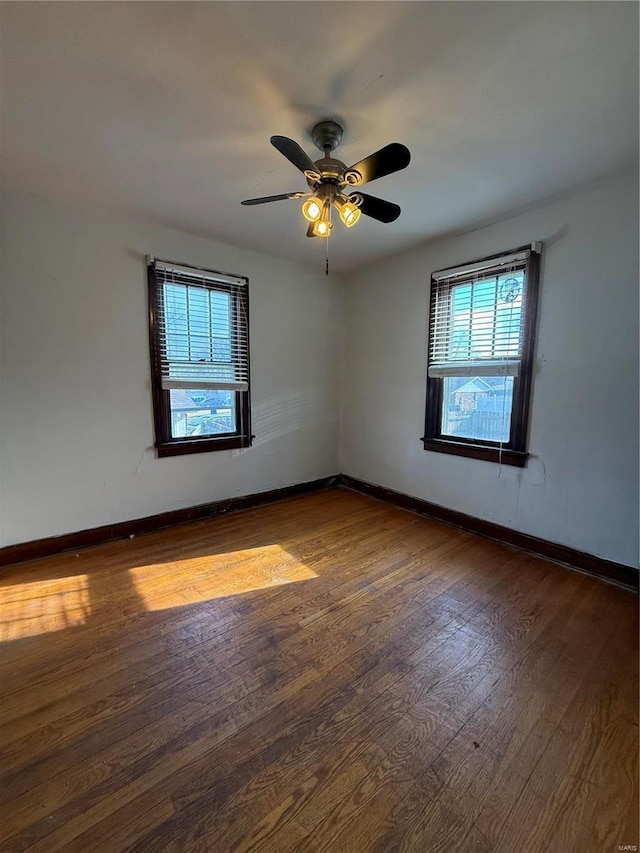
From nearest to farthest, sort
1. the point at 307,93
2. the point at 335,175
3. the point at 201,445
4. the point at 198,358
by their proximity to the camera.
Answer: the point at 307,93 < the point at 335,175 < the point at 198,358 < the point at 201,445

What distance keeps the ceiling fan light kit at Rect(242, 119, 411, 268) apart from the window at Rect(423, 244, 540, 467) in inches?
52.4

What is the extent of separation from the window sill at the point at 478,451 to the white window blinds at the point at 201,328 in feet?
6.30

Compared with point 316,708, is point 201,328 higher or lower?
higher

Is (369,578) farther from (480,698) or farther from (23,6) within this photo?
(23,6)

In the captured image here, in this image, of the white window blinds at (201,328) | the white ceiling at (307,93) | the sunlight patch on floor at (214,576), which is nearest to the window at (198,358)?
the white window blinds at (201,328)

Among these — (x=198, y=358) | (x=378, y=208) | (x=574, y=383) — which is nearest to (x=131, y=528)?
(x=198, y=358)

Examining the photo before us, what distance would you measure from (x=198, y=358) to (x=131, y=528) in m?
1.56

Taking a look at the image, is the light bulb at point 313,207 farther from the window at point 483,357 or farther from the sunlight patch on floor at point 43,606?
the sunlight patch on floor at point 43,606

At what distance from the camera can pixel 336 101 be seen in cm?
158

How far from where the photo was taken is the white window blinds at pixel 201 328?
2.97 meters

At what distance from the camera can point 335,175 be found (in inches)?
66.5

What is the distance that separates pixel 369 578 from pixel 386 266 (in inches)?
118

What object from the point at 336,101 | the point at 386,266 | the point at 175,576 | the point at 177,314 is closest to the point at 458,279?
the point at 386,266

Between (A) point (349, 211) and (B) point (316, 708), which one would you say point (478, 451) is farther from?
(B) point (316, 708)
